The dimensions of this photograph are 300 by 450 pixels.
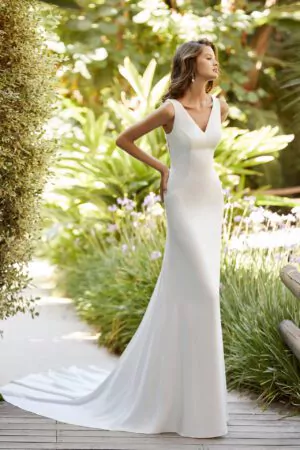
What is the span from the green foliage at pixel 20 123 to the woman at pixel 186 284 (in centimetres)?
75

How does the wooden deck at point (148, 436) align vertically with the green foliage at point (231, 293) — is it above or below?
above

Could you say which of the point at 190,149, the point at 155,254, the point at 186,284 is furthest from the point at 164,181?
the point at 155,254

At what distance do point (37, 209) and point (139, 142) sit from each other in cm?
449

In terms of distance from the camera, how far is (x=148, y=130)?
16.3 ft

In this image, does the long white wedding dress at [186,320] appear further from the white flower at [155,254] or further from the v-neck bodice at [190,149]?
the white flower at [155,254]

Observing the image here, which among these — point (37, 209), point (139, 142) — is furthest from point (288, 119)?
point (37, 209)

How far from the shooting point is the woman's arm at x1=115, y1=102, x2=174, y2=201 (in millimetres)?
4902

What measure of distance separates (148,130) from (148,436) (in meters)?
1.51

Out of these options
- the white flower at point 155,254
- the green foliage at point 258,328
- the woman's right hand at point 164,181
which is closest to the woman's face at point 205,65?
the woman's right hand at point 164,181

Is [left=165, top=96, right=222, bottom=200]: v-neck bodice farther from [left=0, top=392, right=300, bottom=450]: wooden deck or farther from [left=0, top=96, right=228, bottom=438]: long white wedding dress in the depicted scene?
[left=0, top=392, right=300, bottom=450]: wooden deck

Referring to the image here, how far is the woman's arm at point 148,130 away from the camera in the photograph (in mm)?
4902

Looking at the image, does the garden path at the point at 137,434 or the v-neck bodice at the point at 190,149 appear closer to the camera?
the garden path at the point at 137,434

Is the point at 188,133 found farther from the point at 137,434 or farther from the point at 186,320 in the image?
the point at 137,434

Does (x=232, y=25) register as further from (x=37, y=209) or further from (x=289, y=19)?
(x=37, y=209)
